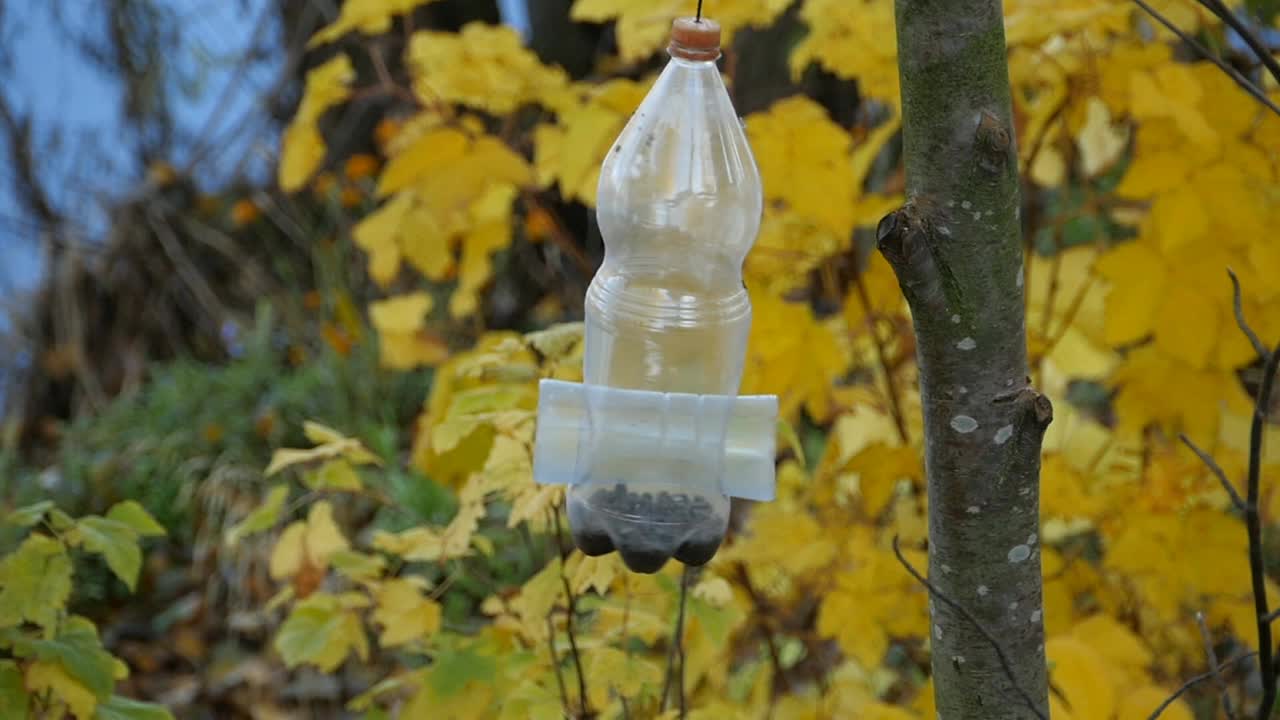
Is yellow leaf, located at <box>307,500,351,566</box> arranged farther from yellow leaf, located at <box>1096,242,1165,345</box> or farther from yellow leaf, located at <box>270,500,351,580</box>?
yellow leaf, located at <box>1096,242,1165,345</box>

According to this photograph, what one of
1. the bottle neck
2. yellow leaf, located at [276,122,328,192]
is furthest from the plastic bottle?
yellow leaf, located at [276,122,328,192]

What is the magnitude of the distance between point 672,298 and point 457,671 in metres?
0.54

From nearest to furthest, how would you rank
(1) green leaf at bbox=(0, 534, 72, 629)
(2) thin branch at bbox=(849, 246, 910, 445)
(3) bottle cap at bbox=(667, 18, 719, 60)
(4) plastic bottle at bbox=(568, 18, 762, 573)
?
(3) bottle cap at bbox=(667, 18, 719, 60), (4) plastic bottle at bbox=(568, 18, 762, 573), (1) green leaf at bbox=(0, 534, 72, 629), (2) thin branch at bbox=(849, 246, 910, 445)

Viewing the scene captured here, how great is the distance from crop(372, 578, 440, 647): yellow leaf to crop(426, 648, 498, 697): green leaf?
69mm

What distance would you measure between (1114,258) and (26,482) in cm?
340

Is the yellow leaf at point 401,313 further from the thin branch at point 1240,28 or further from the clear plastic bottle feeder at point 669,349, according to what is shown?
the thin branch at point 1240,28

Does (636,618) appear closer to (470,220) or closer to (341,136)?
(470,220)

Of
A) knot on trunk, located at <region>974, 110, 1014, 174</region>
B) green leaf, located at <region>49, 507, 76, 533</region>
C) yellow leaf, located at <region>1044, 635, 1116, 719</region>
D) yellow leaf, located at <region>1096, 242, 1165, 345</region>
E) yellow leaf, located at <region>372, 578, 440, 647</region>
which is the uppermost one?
knot on trunk, located at <region>974, 110, 1014, 174</region>

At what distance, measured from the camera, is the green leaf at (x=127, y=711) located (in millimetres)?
1268

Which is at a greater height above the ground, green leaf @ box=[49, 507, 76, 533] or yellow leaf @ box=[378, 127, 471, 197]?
yellow leaf @ box=[378, 127, 471, 197]

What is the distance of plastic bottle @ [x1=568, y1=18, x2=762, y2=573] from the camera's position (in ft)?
3.19

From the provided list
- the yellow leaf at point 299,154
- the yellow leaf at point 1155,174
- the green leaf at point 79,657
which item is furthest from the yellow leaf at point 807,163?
the green leaf at point 79,657

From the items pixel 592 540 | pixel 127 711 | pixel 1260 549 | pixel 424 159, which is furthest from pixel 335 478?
pixel 1260 549

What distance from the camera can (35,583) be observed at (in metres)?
1.23
